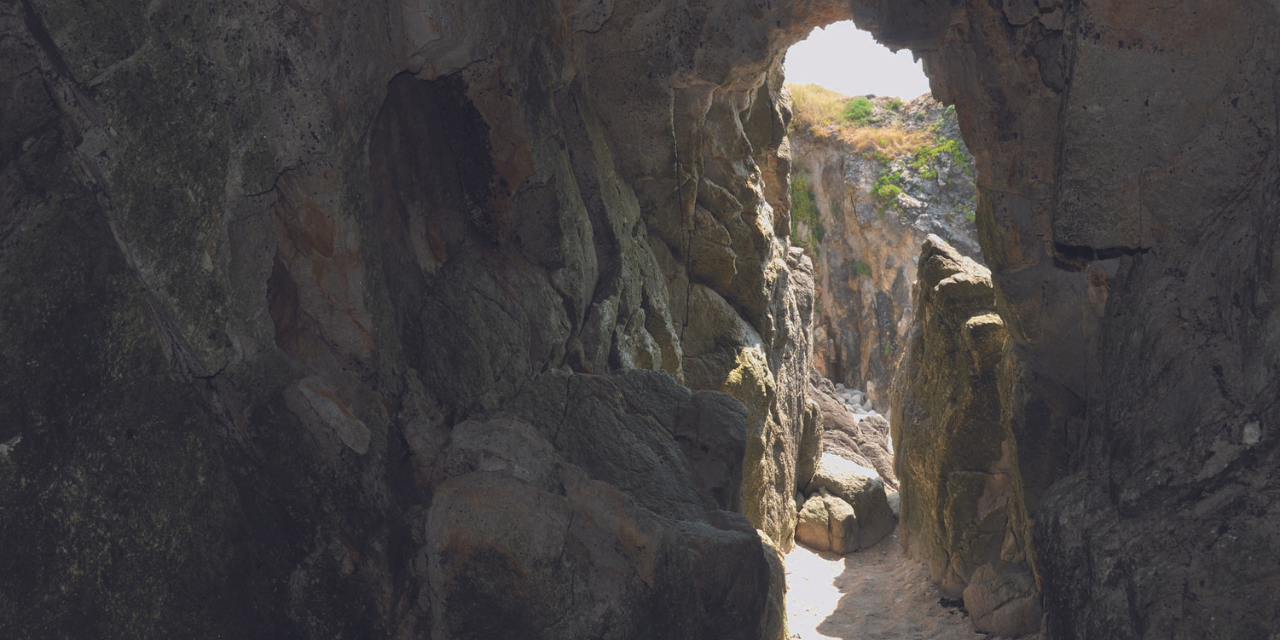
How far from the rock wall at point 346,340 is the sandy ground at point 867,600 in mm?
3826

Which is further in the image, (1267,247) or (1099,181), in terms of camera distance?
(1099,181)

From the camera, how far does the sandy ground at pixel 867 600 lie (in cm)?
988

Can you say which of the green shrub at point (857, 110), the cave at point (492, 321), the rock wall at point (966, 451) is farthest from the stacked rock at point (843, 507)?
the green shrub at point (857, 110)

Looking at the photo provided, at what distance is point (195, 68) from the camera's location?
16.3 ft

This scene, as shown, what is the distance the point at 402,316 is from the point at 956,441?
649 cm

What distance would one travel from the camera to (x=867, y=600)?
1090cm

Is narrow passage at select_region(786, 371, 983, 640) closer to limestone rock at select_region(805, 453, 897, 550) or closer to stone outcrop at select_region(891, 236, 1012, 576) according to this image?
limestone rock at select_region(805, 453, 897, 550)

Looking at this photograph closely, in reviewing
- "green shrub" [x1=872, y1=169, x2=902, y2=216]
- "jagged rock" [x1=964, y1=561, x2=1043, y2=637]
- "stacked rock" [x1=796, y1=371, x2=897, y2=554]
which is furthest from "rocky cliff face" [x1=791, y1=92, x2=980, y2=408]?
"jagged rock" [x1=964, y1=561, x2=1043, y2=637]

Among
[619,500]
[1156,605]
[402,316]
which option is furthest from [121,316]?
[1156,605]

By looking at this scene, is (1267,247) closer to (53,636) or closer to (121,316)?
(121,316)

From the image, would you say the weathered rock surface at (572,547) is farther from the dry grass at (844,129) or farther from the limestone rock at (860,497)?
the dry grass at (844,129)

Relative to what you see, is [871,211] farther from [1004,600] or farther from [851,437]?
[1004,600]

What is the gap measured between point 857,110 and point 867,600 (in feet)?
46.5

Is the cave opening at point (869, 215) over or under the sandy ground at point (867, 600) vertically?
over
